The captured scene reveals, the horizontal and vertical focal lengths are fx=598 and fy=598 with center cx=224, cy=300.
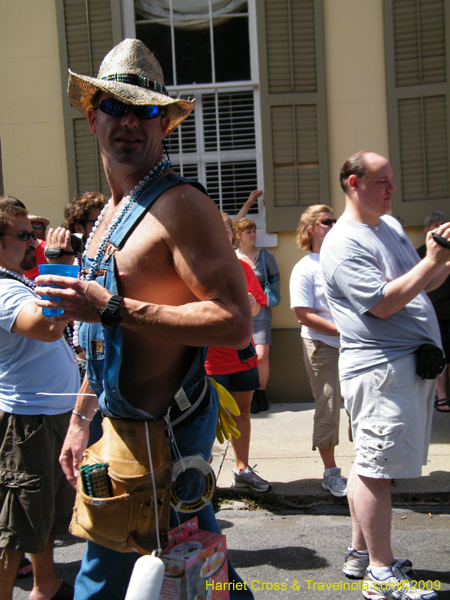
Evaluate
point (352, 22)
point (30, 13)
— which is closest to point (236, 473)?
point (352, 22)

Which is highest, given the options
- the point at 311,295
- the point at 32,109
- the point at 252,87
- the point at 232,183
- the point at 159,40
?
the point at 159,40

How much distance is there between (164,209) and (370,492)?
179 cm

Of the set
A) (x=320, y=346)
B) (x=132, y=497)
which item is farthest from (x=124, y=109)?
(x=320, y=346)

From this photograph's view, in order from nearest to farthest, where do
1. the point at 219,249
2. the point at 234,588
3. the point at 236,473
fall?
the point at 219,249 < the point at 234,588 < the point at 236,473

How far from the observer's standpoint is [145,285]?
1.77 meters

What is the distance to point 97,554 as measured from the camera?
1.86m

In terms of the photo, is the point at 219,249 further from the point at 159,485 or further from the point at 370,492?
the point at 370,492

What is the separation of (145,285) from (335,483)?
2.92m

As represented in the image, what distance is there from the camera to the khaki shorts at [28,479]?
9.11 feet

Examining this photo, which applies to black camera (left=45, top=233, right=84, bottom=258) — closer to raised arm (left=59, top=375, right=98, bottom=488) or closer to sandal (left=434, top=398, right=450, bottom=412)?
raised arm (left=59, top=375, right=98, bottom=488)

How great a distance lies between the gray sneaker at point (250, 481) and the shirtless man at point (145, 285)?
226 centimetres

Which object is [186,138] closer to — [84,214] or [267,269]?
[267,269]

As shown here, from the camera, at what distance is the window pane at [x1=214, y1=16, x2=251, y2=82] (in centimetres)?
696

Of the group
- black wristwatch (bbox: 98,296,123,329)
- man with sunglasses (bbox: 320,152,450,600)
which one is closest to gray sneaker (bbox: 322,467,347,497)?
man with sunglasses (bbox: 320,152,450,600)
